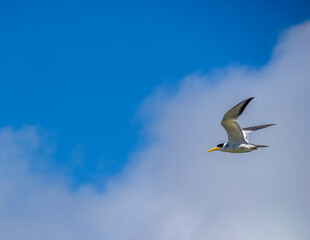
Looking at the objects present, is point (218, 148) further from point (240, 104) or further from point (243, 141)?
point (240, 104)

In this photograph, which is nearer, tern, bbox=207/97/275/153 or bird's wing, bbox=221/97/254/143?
bird's wing, bbox=221/97/254/143

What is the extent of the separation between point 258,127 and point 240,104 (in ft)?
20.3

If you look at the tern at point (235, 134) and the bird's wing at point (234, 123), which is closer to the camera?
the bird's wing at point (234, 123)

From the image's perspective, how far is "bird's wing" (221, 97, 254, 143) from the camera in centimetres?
4029

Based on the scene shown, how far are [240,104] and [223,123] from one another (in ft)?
8.24

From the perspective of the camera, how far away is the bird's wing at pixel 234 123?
132 ft

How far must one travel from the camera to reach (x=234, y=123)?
4172 cm

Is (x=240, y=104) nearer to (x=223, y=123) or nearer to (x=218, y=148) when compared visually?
(x=223, y=123)

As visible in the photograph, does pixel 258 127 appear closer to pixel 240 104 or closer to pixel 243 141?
pixel 243 141

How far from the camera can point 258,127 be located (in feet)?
149

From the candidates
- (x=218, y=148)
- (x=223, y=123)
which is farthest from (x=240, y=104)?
(x=218, y=148)

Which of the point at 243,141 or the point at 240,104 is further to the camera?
the point at 243,141

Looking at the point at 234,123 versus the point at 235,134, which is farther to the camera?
the point at 235,134

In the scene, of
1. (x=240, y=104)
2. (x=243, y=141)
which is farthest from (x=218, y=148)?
(x=240, y=104)
